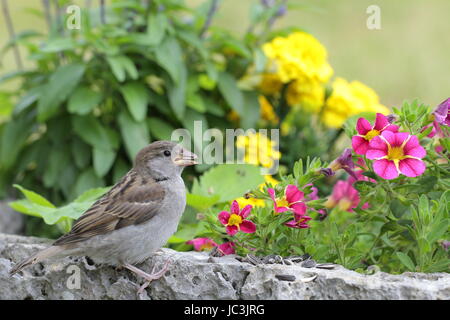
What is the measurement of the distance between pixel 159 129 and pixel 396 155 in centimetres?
233

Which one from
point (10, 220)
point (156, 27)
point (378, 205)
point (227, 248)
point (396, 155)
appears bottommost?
point (10, 220)

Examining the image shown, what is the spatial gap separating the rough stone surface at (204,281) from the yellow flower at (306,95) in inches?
96.2

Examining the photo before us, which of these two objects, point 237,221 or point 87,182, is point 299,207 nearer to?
point 237,221

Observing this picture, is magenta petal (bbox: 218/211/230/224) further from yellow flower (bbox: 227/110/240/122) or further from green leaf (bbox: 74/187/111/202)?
yellow flower (bbox: 227/110/240/122)

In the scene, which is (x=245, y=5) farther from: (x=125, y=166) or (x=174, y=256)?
(x=174, y=256)

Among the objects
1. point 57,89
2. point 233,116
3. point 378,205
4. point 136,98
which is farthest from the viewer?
point 233,116

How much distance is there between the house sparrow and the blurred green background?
5.39 metres

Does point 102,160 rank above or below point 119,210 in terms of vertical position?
below

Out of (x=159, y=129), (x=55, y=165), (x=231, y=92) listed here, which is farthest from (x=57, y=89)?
(x=231, y=92)

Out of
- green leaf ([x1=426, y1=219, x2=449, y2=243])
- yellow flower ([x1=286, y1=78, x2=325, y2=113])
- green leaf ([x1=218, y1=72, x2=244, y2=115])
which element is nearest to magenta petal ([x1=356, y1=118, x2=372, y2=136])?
green leaf ([x1=426, y1=219, x2=449, y2=243])

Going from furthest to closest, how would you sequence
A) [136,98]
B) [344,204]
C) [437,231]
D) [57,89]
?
[136,98]
[57,89]
[344,204]
[437,231]

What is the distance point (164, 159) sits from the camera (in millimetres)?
3154

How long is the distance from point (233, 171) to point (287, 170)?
1.47 meters

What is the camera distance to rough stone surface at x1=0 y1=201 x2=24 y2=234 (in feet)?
15.7
